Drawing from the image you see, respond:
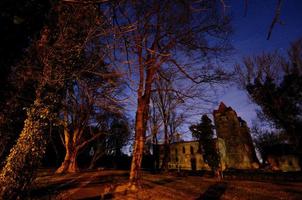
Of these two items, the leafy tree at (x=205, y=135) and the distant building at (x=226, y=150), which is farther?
the distant building at (x=226, y=150)

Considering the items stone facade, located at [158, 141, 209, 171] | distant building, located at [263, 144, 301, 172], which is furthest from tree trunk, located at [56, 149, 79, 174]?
distant building, located at [263, 144, 301, 172]

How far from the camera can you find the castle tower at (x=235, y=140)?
5288 centimetres

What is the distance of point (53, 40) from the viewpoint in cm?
833

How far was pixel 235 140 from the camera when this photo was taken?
5572cm

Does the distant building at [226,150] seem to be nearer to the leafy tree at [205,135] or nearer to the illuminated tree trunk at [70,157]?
the leafy tree at [205,135]

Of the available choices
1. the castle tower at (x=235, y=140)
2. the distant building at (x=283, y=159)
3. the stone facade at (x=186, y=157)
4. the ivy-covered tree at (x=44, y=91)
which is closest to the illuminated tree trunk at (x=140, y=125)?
the ivy-covered tree at (x=44, y=91)

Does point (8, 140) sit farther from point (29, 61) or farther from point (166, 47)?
point (166, 47)

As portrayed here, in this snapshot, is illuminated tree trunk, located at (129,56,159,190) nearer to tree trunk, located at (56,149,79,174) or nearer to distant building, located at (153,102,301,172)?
tree trunk, located at (56,149,79,174)

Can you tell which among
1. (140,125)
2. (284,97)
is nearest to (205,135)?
(284,97)

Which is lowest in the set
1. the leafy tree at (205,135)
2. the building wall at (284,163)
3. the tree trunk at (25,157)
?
the tree trunk at (25,157)

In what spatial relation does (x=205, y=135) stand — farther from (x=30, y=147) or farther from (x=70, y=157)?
(x=30, y=147)

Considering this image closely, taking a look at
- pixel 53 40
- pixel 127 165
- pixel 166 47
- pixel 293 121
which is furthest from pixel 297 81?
pixel 127 165

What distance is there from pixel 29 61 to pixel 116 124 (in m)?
27.9

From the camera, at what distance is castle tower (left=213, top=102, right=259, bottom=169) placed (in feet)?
173
